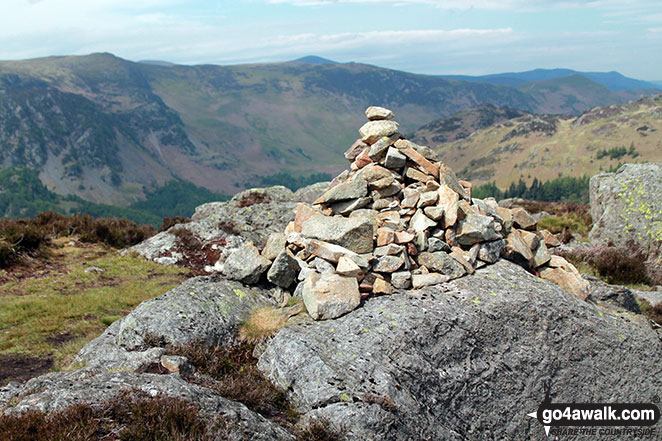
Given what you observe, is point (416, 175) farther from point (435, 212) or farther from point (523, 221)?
point (523, 221)

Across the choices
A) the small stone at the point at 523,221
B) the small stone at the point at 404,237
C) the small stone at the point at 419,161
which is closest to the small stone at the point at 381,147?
the small stone at the point at 419,161

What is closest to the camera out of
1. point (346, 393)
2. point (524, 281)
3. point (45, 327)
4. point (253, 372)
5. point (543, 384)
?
point (346, 393)

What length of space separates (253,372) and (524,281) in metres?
7.05

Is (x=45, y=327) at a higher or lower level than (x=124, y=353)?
lower

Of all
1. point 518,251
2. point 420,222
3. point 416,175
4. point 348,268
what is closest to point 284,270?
point 348,268

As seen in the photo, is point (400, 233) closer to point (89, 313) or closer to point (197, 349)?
point (197, 349)

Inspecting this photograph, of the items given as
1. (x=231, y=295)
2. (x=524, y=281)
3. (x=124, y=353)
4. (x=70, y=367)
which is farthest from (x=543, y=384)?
(x=70, y=367)

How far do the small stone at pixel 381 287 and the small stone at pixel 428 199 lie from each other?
273cm

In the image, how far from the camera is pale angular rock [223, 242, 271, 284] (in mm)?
11242

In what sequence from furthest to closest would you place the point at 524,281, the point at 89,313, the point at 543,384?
the point at 89,313
the point at 524,281
the point at 543,384

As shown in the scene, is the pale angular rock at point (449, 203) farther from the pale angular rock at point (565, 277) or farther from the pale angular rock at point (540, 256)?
the pale angular rock at point (565, 277)

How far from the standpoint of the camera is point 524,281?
10.8 meters

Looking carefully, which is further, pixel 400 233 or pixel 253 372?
pixel 400 233

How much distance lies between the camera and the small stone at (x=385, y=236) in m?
10.8
